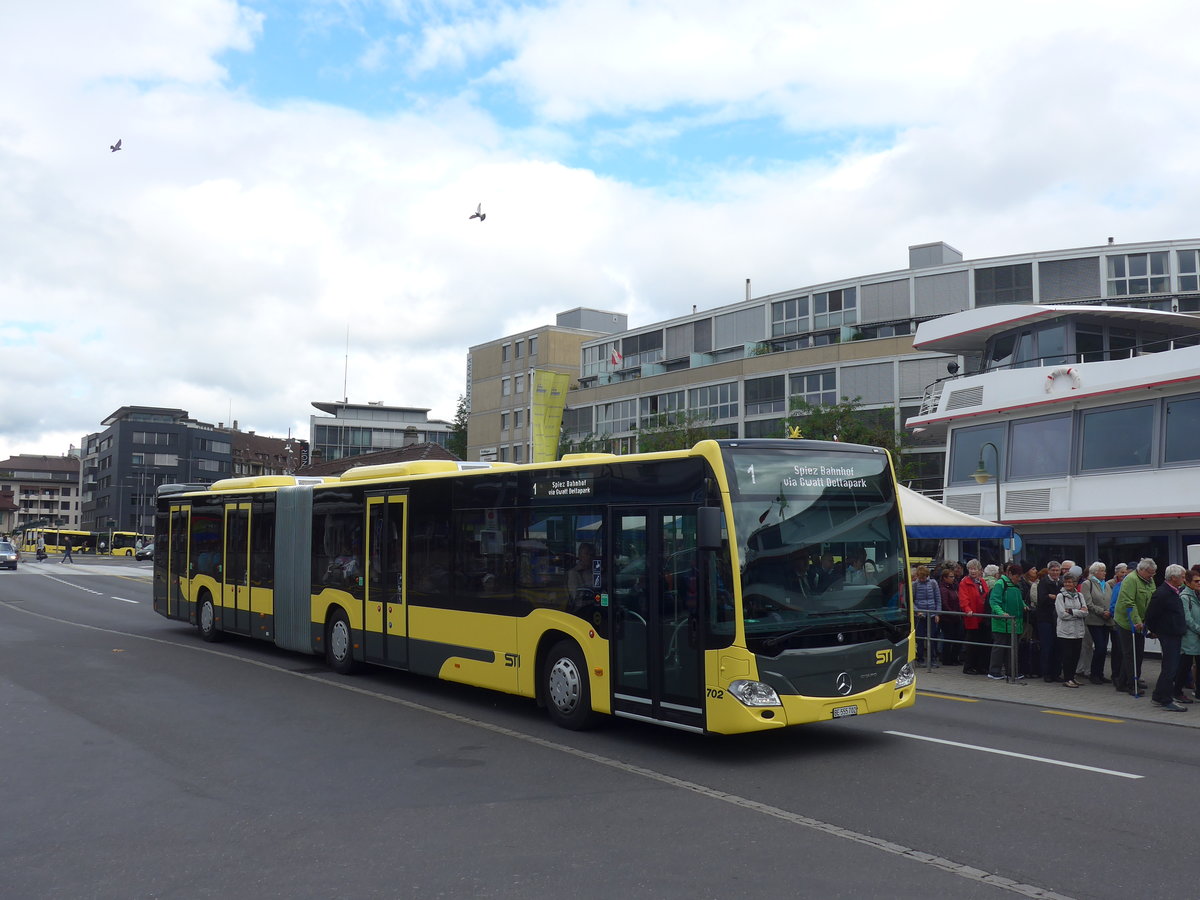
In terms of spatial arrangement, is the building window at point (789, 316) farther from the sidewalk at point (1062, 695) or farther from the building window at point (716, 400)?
the sidewalk at point (1062, 695)

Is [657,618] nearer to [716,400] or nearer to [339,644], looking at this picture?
[339,644]

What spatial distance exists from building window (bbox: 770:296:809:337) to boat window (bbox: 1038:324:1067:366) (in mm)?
37981

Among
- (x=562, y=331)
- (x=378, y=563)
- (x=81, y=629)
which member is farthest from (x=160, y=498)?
(x=562, y=331)

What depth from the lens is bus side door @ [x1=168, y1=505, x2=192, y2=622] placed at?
67.1 ft

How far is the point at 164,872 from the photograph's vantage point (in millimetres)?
6102

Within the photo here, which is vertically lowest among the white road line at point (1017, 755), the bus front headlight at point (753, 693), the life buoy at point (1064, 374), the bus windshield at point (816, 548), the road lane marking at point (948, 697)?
the road lane marking at point (948, 697)

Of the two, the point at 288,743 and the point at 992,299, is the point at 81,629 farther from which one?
the point at 992,299

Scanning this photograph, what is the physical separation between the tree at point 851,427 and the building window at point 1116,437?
18518 millimetres

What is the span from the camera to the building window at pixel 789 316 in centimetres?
6456

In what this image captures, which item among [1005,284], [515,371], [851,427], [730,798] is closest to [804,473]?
[730,798]

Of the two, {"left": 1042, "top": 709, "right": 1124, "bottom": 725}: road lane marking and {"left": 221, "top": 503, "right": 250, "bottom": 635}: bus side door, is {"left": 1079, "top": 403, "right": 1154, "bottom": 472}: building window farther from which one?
{"left": 221, "top": 503, "right": 250, "bottom": 635}: bus side door

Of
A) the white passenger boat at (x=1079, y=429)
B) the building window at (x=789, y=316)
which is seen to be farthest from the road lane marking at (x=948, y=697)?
the building window at (x=789, y=316)

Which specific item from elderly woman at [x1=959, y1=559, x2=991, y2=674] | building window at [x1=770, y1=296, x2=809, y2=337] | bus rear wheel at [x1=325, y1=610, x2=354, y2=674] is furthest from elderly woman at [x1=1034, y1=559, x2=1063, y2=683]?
building window at [x1=770, y1=296, x2=809, y2=337]

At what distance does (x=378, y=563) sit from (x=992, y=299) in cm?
4868
